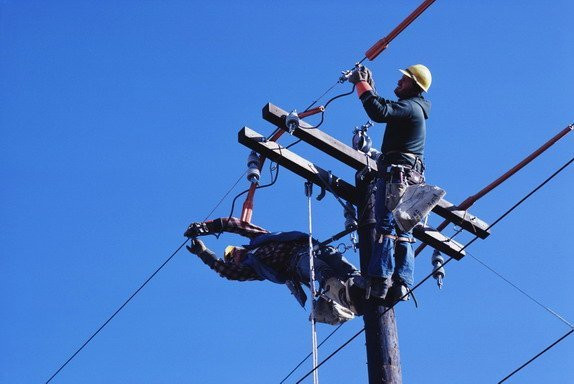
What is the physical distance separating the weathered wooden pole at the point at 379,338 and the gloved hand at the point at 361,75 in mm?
1330

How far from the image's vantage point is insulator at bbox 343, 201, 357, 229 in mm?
9828

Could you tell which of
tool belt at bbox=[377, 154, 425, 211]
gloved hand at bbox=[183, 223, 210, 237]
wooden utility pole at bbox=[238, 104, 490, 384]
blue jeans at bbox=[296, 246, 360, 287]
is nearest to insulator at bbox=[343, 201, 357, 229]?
wooden utility pole at bbox=[238, 104, 490, 384]

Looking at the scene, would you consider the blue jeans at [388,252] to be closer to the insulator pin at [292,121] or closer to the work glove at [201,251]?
the insulator pin at [292,121]

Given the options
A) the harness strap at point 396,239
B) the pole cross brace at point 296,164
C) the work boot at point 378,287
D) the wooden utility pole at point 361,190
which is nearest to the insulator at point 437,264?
the wooden utility pole at point 361,190

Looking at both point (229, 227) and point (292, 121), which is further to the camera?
point (229, 227)

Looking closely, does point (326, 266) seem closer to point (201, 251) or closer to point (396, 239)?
point (396, 239)

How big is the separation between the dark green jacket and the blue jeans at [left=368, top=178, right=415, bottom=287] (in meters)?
0.37

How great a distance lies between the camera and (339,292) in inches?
359

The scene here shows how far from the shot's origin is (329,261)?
9.65 m

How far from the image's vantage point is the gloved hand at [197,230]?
34.7 ft

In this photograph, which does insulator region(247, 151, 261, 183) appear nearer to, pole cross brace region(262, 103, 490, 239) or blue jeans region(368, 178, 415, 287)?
pole cross brace region(262, 103, 490, 239)

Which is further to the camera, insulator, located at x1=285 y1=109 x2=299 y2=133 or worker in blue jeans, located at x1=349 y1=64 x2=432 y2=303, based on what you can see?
insulator, located at x1=285 y1=109 x2=299 y2=133

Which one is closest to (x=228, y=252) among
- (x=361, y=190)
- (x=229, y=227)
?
(x=229, y=227)

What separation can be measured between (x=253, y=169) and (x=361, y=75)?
1478 mm
